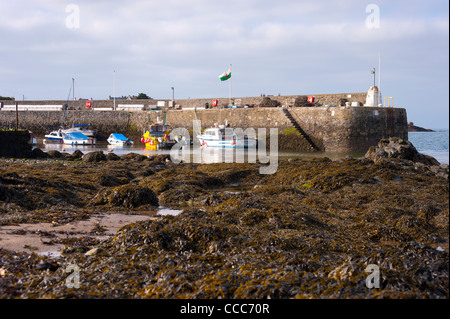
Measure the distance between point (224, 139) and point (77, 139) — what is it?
50.7ft

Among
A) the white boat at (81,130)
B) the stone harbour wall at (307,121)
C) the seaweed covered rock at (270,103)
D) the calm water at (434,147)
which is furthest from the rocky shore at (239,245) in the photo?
the white boat at (81,130)

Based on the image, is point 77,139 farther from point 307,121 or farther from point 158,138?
point 307,121

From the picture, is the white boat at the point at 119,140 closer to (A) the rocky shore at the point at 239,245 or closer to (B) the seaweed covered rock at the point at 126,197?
(A) the rocky shore at the point at 239,245

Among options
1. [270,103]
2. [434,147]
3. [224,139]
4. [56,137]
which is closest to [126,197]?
[224,139]

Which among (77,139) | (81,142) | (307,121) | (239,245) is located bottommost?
(239,245)

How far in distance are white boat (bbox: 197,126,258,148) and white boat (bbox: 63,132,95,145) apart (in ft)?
39.0

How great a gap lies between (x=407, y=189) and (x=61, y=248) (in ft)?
28.8

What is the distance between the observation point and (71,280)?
4.76 m

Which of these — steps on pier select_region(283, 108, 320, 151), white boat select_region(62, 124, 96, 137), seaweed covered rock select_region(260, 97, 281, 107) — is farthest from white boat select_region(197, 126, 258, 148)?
white boat select_region(62, 124, 96, 137)

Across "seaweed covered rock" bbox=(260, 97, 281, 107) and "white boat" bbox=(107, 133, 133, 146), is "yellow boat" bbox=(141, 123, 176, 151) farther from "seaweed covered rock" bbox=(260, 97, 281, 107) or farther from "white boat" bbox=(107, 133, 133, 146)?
"seaweed covered rock" bbox=(260, 97, 281, 107)

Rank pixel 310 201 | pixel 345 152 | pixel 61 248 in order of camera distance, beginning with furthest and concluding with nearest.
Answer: pixel 345 152
pixel 310 201
pixel 61 248

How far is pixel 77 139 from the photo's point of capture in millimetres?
42844
